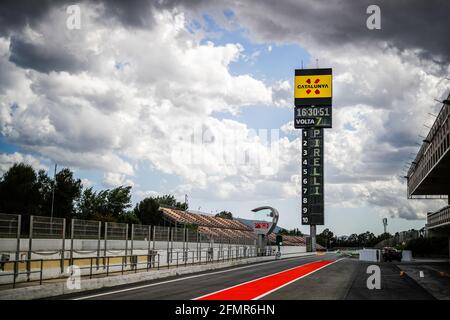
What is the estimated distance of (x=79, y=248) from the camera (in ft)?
76.7

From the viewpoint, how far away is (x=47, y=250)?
2141cm

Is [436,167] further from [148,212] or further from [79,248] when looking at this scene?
[148,212]

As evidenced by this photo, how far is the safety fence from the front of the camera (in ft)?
61.9

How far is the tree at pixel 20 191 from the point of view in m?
91.5

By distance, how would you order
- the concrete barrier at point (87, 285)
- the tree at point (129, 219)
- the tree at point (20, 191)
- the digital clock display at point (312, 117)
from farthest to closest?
the digital clock display at point (312, 117) → the tree at point (129, 219) → the tree at point (20, 191) → the concrete barrier at point (87, 285)

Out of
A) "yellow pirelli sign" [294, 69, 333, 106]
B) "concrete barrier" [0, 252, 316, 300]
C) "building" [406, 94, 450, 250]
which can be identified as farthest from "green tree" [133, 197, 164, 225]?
"concrete barrier" [0, 252, 316, 300]

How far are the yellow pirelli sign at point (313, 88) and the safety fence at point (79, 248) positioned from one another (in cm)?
9116

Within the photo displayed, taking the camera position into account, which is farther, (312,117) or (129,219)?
(312,117)

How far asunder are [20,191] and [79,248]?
75922 mm

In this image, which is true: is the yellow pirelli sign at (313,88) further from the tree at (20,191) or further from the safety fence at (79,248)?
the safety fence at (79,248)

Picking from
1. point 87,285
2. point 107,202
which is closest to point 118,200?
point 107,202

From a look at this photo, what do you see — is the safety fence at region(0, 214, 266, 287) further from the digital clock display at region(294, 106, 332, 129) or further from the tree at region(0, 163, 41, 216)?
the digital clock display at region(294, 106, 332, 129)

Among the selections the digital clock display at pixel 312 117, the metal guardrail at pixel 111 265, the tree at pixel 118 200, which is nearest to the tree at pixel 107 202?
the tree at pixel 118 200
